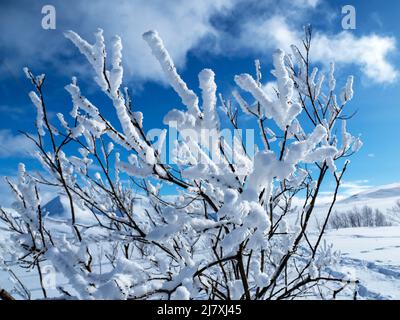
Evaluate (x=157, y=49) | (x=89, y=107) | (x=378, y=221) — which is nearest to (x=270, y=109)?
(x=157, y=49)

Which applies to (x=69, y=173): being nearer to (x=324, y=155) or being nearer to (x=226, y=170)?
(x=226, y=170)

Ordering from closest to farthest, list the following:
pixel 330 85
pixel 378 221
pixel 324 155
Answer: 1. pixel 324 155
2. pixel 330 85
3. pixel 378 221

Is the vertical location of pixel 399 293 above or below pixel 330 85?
below

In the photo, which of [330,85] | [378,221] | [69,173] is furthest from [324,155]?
[378,221]

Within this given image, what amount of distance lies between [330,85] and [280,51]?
131cm

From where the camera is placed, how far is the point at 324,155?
0.91 metres

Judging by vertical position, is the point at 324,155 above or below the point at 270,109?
below

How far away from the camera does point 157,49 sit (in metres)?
0.94
